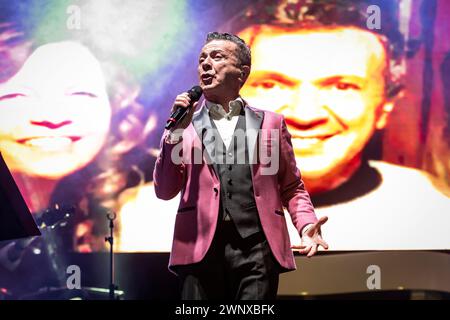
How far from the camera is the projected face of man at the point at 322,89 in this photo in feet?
12.1

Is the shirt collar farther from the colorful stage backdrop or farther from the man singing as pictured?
the colorful stage backdrop

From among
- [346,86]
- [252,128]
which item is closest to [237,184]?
[252,128]

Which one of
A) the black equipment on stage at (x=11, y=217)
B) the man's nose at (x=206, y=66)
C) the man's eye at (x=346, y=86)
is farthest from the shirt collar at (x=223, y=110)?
the man's eye at (x=346, y=86)

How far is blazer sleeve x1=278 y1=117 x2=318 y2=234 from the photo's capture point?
2.39 m

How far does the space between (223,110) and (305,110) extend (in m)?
1.35

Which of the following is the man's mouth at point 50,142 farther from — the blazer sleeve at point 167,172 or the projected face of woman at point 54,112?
the blazer sleeve at point 167,172

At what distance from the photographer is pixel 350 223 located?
3633 mm

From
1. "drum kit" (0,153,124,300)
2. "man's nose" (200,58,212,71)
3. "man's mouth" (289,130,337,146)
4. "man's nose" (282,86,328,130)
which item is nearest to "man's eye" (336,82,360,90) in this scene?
"man's nose" (282,86,328,130)

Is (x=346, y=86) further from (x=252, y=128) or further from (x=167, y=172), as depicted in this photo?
(x=167, y=172)

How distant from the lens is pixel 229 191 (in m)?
2.27

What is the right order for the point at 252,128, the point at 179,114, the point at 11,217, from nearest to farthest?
the point at 179,114 < the point at 252,128 < the point at 11,217

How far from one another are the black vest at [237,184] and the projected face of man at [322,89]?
4.51 feet

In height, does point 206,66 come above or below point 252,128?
above

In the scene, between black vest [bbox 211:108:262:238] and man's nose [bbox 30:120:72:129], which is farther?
man's nose [bbox 30:120:72:129]
